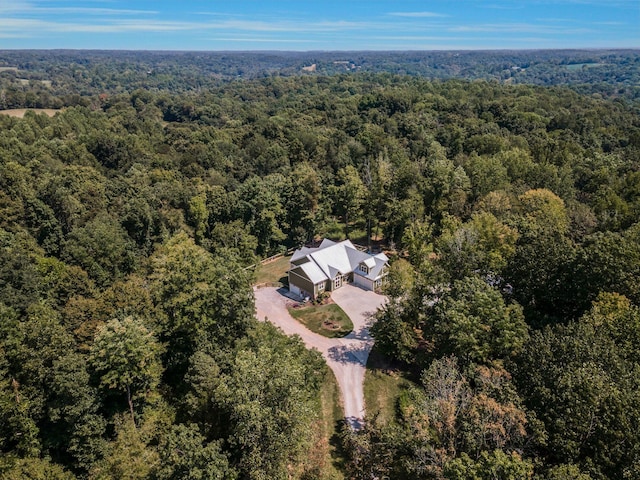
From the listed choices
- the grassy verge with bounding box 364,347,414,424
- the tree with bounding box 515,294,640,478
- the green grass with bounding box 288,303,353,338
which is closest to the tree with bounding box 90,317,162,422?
the grassy verge with bounding box 364,347,414,424

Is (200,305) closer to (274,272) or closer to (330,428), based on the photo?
(330,428)

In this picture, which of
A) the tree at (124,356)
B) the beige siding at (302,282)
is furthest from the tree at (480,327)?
the tree at (124,356)

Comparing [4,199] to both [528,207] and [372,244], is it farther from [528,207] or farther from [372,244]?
[528,207]

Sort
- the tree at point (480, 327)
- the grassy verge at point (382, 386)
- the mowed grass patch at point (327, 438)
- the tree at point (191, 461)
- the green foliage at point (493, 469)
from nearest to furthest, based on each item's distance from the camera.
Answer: the green foliage at point (493, 469) → the tree at point (191, 461) → the mowed grass patch at point (327, 438) → the tree at point (480, 327) → the grassy verge at point (382, 386)

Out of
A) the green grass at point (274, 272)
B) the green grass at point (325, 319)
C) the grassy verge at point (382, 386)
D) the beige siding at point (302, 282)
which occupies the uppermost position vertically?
the beige siding at point (302, 282)

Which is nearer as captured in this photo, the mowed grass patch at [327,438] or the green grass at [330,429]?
the mowed grass patch at [327,438]

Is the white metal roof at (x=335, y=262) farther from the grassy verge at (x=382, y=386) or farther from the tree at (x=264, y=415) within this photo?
the tree at (x=264, y=415)

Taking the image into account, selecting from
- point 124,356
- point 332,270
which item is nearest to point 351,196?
point 332,270
